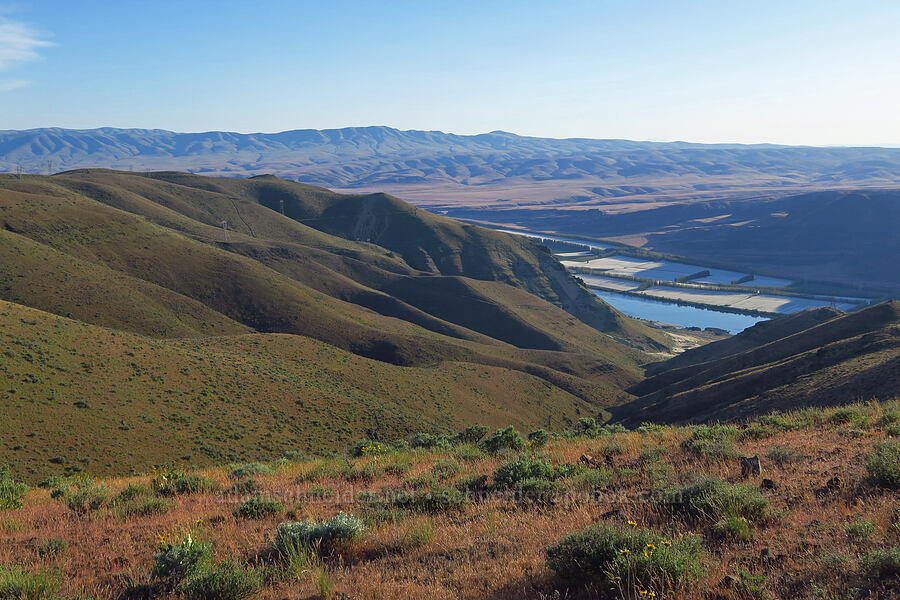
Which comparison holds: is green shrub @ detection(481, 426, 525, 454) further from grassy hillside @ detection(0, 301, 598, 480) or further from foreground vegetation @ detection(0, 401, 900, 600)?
grassy hillside @ detection(0, 301, 598, 480)

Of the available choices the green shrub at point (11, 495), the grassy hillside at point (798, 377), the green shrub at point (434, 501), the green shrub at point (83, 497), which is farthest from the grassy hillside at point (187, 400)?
the green shrub at point (434, 501)

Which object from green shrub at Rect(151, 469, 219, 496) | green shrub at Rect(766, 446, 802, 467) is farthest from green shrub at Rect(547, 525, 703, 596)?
green shrub at Rect(151, 469, 219, 496)

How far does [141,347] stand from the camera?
3900cm

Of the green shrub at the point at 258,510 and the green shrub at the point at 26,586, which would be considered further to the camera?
the green shrub at the point at 258,510

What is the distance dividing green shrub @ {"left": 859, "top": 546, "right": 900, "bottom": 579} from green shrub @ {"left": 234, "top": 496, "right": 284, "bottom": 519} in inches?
339

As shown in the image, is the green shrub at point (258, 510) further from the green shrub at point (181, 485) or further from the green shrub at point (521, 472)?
the green shrub at point (521, 472)

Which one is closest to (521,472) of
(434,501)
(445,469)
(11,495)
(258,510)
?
(434,501)

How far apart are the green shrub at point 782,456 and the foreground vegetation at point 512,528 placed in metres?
0.03

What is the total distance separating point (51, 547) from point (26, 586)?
222 centimetres

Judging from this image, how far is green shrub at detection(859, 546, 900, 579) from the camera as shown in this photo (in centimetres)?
552

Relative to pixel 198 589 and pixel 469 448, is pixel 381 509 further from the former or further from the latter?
pixel 469 448

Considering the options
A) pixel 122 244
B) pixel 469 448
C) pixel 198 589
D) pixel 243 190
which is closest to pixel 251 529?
pixel 198 589

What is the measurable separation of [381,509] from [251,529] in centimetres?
216

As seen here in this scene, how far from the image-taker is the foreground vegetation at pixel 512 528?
6.15 metres
